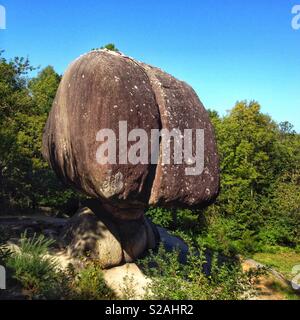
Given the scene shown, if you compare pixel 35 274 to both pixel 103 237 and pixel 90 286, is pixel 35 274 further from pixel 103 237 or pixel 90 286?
pixel 103 237

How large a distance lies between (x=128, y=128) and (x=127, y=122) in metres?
0.12

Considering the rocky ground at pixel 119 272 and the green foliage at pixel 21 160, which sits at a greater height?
the green foliage at pixel 21 160

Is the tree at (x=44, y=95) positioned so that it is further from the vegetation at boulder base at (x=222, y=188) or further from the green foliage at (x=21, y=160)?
the green foliage at (x=21, y=160)

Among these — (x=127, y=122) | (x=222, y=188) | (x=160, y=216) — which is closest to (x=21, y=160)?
(x=160, y=216)

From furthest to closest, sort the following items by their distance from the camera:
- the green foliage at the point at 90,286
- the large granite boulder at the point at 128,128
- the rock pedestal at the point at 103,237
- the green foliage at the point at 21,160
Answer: the green foliage at the point at 21,160 < the rock pedestal at the point at 103,237 < the green foliage at the point at 90,286 < the large granite boulder at the point at 128,128

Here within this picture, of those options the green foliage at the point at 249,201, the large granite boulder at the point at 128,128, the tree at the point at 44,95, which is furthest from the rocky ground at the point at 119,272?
the tree at the point at 44,95

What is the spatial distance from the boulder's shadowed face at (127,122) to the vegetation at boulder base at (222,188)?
7.70ft

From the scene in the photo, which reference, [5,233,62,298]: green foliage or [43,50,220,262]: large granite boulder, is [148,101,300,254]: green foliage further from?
[5,233,62,298]: green foliage

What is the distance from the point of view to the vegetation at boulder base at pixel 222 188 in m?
15.6

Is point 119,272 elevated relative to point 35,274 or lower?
lower

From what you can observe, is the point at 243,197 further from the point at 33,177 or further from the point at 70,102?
the point at 70,102

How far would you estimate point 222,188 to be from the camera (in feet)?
74.6

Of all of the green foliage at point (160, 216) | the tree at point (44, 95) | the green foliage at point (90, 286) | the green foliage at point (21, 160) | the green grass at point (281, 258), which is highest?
the tree at point (44, 95)

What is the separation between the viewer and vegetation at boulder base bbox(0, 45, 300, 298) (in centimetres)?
1562
